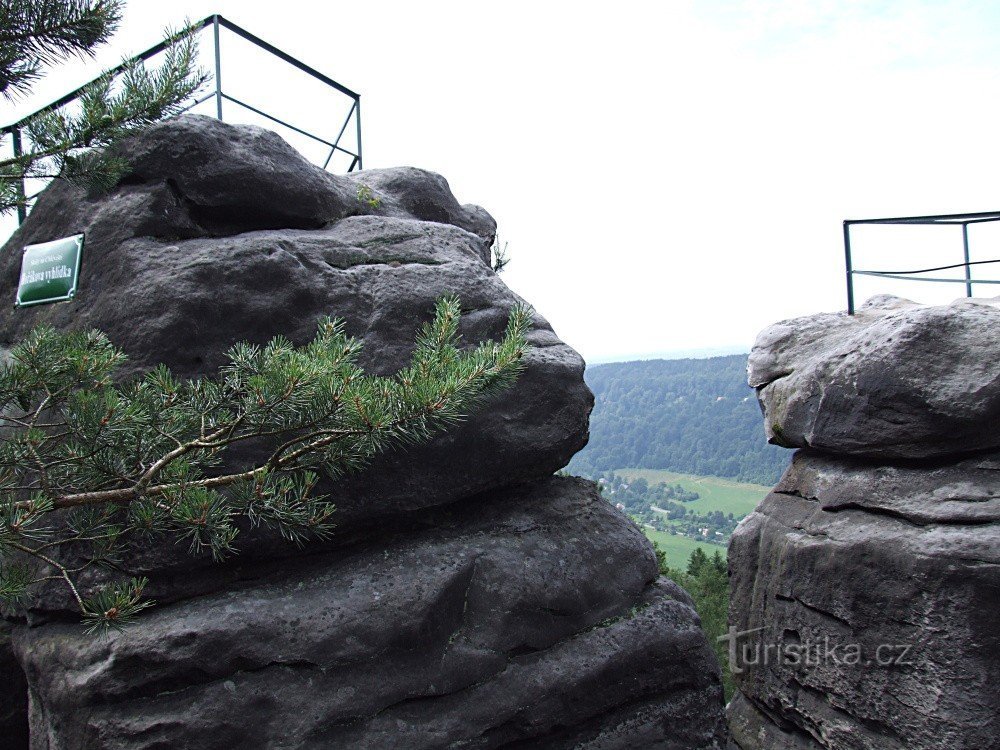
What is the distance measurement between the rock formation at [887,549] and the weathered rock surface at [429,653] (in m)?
1.18

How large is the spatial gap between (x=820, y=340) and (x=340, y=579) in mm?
4613

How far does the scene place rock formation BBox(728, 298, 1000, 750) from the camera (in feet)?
15.8

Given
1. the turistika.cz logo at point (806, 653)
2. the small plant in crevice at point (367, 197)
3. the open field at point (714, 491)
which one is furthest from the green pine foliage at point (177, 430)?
the open field at point (714, 491)

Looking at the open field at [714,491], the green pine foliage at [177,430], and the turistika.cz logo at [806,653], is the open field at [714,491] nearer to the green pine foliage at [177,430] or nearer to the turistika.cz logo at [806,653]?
the turistika.cz logo at [806,653]

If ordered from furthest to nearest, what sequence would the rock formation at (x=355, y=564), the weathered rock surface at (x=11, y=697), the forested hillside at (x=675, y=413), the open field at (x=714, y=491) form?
the open field at (x=714, y=491) → the forested hillside at (x=675, y=413) → the weathered rock surface at (x=11, y=697) → the rock formation at (x=355, y=564)

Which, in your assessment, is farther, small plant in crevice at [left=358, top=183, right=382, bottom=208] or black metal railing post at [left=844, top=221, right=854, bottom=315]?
black metal railing post at [left=844, top=221, right=854, bottom=315]

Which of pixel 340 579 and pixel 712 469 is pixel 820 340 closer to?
pixel 340 579

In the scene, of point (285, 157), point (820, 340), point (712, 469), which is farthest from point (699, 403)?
point (285, 157)

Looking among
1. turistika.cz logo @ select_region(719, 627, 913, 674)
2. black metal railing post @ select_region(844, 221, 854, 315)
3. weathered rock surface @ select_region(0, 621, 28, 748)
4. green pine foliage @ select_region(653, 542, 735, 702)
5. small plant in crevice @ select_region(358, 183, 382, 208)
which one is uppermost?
small plant in crevice @ select_region(358, 183, 382, 208)

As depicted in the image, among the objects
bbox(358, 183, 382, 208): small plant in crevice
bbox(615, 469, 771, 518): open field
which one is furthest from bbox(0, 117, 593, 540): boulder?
bbox(615, 469, 771, 518): open field

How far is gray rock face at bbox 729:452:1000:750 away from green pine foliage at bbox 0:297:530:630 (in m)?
3.30

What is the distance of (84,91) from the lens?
418 cm

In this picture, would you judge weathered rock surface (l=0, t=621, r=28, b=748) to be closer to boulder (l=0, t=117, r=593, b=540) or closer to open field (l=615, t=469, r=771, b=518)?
boulder (l=0, t=117, r=593, b=540)

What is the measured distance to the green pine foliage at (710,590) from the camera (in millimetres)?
15547
